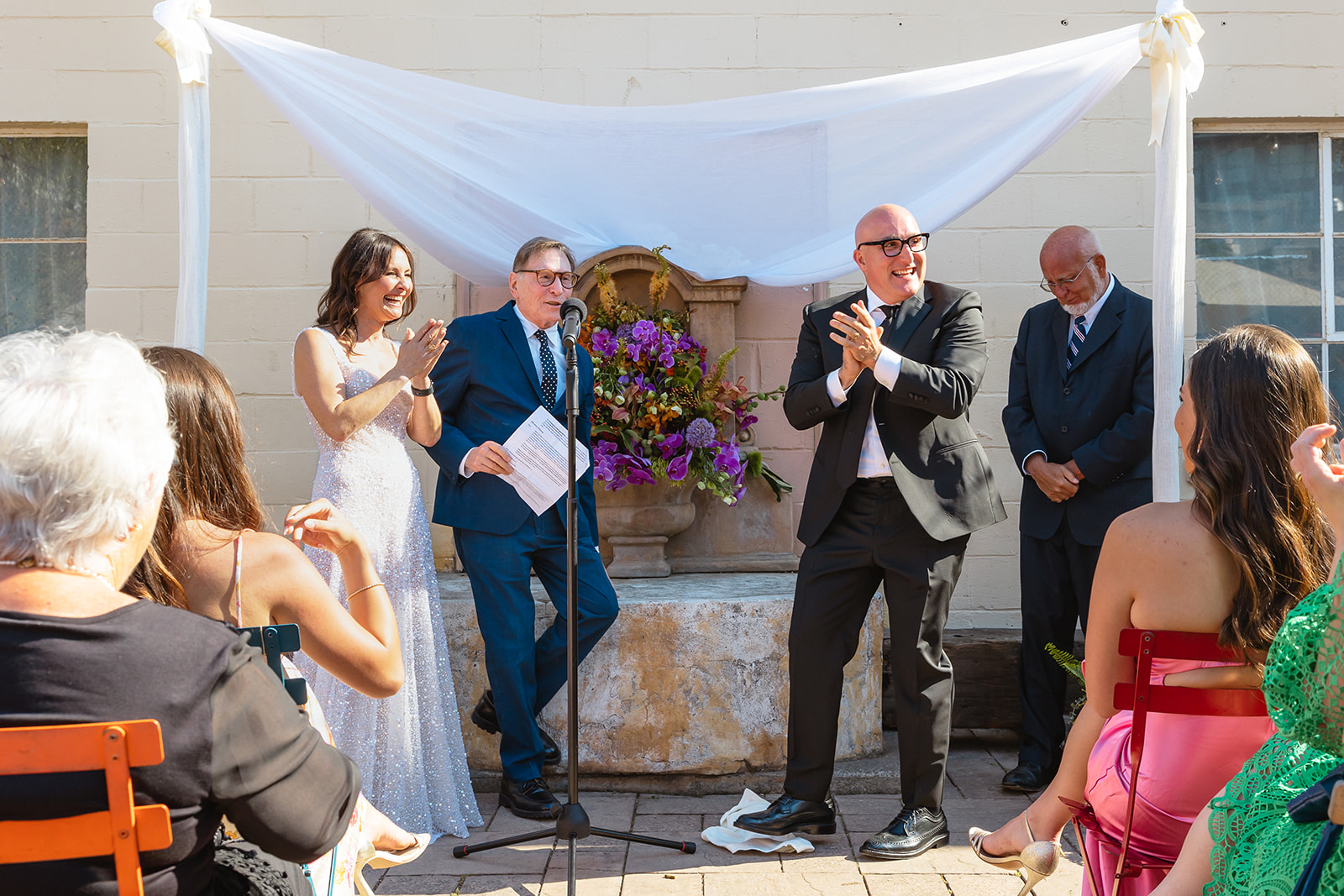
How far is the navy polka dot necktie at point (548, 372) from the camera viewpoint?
151 inches

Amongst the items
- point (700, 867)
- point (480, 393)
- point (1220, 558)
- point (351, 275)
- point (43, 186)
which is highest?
point (43, 186)

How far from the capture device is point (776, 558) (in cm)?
482

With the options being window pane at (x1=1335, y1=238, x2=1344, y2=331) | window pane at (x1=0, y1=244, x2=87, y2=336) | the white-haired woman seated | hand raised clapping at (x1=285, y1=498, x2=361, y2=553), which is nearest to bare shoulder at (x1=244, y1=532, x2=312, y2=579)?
hand raised clapping at (x1=285, y1=498, x2=361, y2=553)

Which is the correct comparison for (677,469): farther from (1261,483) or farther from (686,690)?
(1261,483)

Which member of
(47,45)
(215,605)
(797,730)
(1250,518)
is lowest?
(797,730)

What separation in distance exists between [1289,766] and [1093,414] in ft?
8.29

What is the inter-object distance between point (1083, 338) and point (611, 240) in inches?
68.8

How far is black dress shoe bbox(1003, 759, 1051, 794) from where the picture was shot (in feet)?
12.7

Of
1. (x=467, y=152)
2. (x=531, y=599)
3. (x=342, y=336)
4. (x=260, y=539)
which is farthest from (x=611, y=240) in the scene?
(x=260, y=539)

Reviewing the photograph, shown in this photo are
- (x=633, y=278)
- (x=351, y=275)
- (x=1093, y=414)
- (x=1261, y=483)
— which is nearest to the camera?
(x=1261, y=483)

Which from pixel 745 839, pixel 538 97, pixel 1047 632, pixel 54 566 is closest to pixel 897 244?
pixel 1047 632

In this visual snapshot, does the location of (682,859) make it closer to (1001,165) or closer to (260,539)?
(260,539)

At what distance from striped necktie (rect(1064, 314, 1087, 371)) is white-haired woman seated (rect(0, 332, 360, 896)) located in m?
A: 3.30

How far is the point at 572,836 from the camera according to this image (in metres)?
2.88
